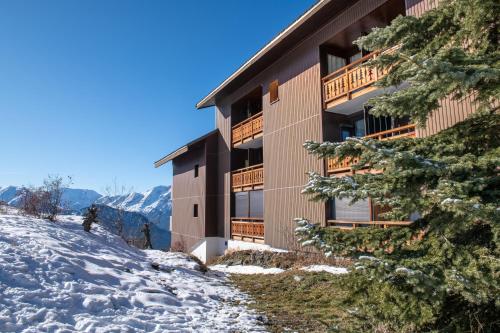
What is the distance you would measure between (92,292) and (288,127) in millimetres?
12625

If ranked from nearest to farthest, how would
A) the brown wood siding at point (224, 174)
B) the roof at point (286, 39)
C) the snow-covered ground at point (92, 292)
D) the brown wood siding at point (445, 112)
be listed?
the snow-covered ground at point (92, 292) < the brown wood siding at point (445, 112) < the roof at point (286, 39) < the brown wood siding at point (224, 174)

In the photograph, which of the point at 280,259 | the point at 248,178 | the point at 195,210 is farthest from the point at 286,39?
the point at 195,210

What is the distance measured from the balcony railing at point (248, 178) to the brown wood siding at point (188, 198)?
2.96 m

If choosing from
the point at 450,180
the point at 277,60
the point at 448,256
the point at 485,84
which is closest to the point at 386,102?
the point at 485,84

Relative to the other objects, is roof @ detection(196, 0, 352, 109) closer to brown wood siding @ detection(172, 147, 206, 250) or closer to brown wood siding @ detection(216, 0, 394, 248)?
brown wood siding @ detection(216, 0, 394, 248)

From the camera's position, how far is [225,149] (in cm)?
2350

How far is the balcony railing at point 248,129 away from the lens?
1969cm

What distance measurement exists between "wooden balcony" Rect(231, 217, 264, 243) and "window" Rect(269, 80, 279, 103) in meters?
6.37

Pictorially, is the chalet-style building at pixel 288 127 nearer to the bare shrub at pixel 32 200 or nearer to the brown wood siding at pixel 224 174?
the brown wood siding at pixel 224 174

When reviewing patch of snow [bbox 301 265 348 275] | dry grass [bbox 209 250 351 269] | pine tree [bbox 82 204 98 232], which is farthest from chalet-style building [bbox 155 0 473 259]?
pine tree [bbox 82 204 98 232]

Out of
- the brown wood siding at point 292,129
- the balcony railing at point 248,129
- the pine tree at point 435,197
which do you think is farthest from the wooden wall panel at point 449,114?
the balcony railing at point 248,129

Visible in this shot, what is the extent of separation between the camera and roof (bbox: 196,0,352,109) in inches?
545

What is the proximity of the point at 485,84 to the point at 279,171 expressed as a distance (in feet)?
44.6

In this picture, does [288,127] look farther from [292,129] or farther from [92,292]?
[92,292]
